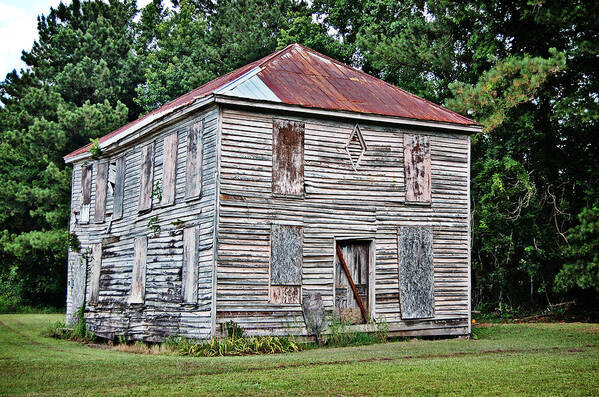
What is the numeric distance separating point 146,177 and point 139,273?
9.43ft

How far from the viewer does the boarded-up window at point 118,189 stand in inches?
962

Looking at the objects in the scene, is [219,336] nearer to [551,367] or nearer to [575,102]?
[551,367]

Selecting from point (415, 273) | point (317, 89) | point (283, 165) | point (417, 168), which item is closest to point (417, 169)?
point (417, 168)

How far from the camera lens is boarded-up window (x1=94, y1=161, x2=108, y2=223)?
25.8 meters

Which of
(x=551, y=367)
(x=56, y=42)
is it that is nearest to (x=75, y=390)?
(x=551, y=367)

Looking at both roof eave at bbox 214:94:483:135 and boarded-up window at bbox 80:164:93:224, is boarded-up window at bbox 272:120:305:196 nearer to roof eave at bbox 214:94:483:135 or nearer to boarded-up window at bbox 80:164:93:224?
roof eave at bbox 214:94:483:135

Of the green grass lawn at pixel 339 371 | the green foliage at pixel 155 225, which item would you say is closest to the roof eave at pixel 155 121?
the green foliage at pixel 155 225

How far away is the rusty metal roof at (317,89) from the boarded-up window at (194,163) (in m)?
0.75

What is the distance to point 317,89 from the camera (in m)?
21.1

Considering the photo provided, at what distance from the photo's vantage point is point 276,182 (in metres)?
19.2

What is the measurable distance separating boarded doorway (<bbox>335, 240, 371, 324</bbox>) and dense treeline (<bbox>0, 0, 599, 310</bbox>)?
17.3 feet

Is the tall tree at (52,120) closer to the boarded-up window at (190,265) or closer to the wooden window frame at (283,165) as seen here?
the boarded-up window at (190,265)

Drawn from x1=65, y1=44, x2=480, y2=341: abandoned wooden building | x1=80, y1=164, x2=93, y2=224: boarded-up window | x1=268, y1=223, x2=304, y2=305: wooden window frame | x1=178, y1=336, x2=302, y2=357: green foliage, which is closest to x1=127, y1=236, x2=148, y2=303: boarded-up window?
x1=65, y1=44, x2=480, y2=341: abandoned wooden building

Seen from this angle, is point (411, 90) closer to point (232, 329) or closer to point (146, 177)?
point (146, 177)
